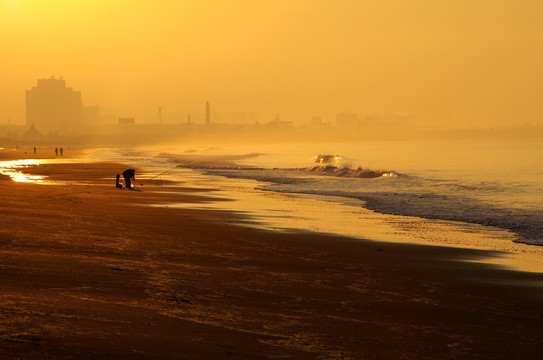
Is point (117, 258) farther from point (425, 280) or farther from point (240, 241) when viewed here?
point (425, 280)

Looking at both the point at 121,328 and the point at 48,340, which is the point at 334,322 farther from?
the point at 48,340

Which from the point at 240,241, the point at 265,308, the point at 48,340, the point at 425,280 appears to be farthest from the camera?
the point at 240,241

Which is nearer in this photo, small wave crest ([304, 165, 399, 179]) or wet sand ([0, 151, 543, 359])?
wet sand ([0, 151, 543, 359])

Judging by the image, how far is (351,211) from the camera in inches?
1013

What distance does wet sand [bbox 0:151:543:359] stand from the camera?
6.96 meters

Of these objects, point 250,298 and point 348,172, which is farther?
point 348,172

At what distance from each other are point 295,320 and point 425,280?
4175mm

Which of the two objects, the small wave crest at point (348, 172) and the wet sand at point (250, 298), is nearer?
the wet sand at point (250, 298)

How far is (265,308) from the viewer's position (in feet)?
29.0

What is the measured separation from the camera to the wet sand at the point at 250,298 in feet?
22.8

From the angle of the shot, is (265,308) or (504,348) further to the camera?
(265,308)

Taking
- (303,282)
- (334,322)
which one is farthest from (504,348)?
(303,282)

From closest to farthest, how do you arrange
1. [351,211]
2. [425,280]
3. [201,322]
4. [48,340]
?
[48,340]
[201,322]
[425,280]
[351,211]

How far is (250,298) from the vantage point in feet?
31.0
